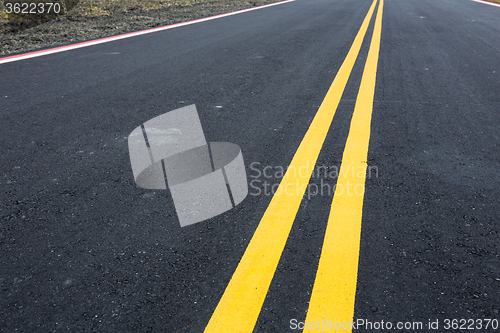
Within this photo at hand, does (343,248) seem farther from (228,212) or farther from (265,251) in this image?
(228,212)

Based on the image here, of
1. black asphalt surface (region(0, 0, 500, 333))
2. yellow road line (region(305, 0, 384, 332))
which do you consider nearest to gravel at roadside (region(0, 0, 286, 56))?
black asphalt surface (region(0, 0, 500, 333))

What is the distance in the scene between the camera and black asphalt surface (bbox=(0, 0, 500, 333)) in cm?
145

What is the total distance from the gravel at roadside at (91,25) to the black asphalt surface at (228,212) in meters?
1.91

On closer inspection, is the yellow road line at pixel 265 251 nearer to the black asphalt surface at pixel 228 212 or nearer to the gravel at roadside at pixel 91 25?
the black asphalt surface at pixel 228 212

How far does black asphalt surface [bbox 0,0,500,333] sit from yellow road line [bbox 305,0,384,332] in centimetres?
4

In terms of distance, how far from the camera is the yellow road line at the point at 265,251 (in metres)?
1.38

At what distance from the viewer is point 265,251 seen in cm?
171

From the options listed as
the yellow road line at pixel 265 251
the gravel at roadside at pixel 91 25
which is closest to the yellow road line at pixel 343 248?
the yellow road line at pixel 265 251

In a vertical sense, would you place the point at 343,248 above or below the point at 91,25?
below

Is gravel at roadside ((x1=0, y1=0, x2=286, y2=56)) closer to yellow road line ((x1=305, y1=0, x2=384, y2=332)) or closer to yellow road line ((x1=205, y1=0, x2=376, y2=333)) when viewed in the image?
yellow road line ((x1=205, y1=0, x2=376, y2=333))

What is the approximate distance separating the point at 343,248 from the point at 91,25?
8737mm

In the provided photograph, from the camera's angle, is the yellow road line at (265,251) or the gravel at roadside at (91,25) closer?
the yellow road line at (265,251)

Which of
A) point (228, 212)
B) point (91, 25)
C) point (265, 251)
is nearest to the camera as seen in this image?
point (265, 251)

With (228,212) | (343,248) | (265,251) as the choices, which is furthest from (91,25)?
(343,248)
